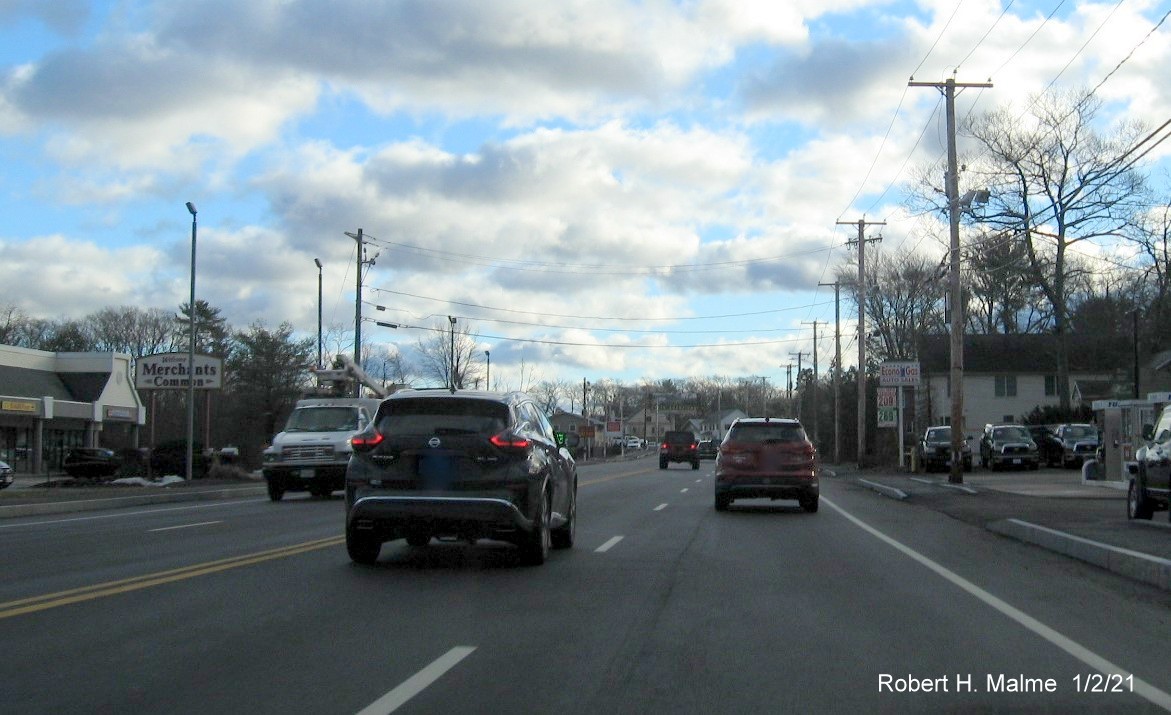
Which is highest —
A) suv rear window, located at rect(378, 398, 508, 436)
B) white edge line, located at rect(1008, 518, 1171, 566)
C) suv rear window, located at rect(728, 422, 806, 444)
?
suv rear window, located at rect(378, 398, 508, 436)

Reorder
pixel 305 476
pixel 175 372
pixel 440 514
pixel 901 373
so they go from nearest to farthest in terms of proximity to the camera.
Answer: pixel 440 514 → pixel 305 476 → pixel 175 372 → pixel 901 373

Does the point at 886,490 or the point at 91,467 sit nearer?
the point at 886,490

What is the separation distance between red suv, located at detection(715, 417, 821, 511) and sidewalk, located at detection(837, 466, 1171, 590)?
9.17ft

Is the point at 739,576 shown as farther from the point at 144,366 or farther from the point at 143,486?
the point at 144,366

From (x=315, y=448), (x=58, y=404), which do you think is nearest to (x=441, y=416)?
(x=315, y=448)

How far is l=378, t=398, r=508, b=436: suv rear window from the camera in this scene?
1134cm

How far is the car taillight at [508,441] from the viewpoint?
11250mm

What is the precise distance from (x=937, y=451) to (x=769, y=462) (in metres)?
25.5

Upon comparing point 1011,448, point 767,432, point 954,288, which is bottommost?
point 1011,448

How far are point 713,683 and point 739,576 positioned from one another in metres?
4.83

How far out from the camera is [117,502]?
24.5 m

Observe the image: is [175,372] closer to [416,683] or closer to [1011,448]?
[1011,448]

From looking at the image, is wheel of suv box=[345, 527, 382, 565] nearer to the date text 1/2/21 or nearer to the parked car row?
the date text 1/2/21

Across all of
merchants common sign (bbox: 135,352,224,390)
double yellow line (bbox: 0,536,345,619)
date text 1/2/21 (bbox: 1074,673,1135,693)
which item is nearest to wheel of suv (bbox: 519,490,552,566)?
double yellow line (bbox: 0,536,345,619)
